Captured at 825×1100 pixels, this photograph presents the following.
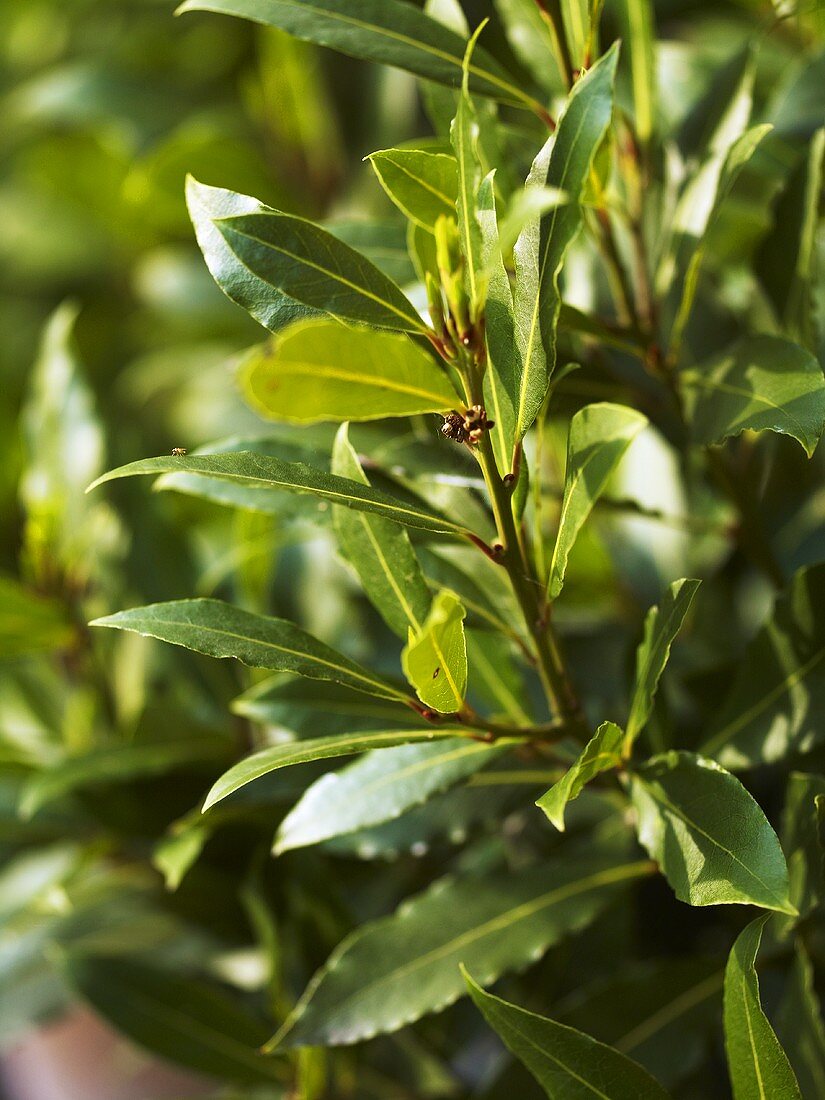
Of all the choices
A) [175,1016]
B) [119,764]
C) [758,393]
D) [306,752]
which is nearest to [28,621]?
[119,764]

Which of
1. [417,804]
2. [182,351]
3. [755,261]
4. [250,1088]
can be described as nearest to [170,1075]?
[250,1088]

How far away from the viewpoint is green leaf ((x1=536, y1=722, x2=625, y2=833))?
1.27ft

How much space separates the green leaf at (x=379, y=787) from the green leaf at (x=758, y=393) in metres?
0.16

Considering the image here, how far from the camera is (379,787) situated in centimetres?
49

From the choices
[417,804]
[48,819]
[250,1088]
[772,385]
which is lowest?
[250,1088]

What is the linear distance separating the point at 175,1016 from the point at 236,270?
44cm

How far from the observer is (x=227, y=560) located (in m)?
0.67

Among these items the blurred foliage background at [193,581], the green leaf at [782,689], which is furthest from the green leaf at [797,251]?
the green leaf at [782,689]

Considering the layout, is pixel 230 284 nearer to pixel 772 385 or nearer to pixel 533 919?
pixel 772 385

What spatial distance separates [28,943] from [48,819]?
0.36 feet

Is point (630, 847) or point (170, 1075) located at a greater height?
point (630, 847)

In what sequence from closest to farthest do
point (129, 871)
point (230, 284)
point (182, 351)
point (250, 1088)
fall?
point (230, 284) < point (250, 1088) < point (129, 871) < point (182, 351)

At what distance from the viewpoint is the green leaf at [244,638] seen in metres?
0.40

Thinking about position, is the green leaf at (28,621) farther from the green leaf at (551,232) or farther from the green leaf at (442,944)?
the green leaf at (551,232)
